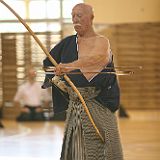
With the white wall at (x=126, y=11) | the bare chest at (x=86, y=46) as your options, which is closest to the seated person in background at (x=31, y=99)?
the white wall at (x=126, y=11)

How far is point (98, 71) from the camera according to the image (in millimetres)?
2777

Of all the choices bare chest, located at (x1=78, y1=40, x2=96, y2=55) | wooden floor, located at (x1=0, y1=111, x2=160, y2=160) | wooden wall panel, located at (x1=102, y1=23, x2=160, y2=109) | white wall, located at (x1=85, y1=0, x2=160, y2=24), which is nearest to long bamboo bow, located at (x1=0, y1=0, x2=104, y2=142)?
bare chest, located at (x1=78, y1=40, x2=96, y2=55)

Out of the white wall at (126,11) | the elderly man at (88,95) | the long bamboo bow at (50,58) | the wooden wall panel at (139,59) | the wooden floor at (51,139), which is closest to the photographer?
the long bamboo bow at (50,58)

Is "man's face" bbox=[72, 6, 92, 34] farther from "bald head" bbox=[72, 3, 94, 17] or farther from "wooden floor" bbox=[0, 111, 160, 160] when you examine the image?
"wooden floor" bbox=[0, 111, 160, 160]

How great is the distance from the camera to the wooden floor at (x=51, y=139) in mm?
5012

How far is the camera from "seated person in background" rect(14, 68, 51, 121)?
8.95 meters

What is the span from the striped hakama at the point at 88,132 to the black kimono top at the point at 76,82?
0.04 m

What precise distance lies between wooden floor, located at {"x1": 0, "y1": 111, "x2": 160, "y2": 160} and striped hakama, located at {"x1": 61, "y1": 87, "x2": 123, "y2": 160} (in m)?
1.84

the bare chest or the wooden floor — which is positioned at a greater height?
the bare chest

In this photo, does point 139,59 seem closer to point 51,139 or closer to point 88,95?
point 51,139

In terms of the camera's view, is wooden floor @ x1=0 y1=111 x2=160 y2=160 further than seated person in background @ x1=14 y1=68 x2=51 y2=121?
No

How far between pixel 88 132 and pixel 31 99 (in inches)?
243

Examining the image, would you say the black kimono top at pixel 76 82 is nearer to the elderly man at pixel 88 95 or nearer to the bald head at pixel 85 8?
the elderly man at pixel 88 95

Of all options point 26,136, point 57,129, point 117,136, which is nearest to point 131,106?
point 57,129
